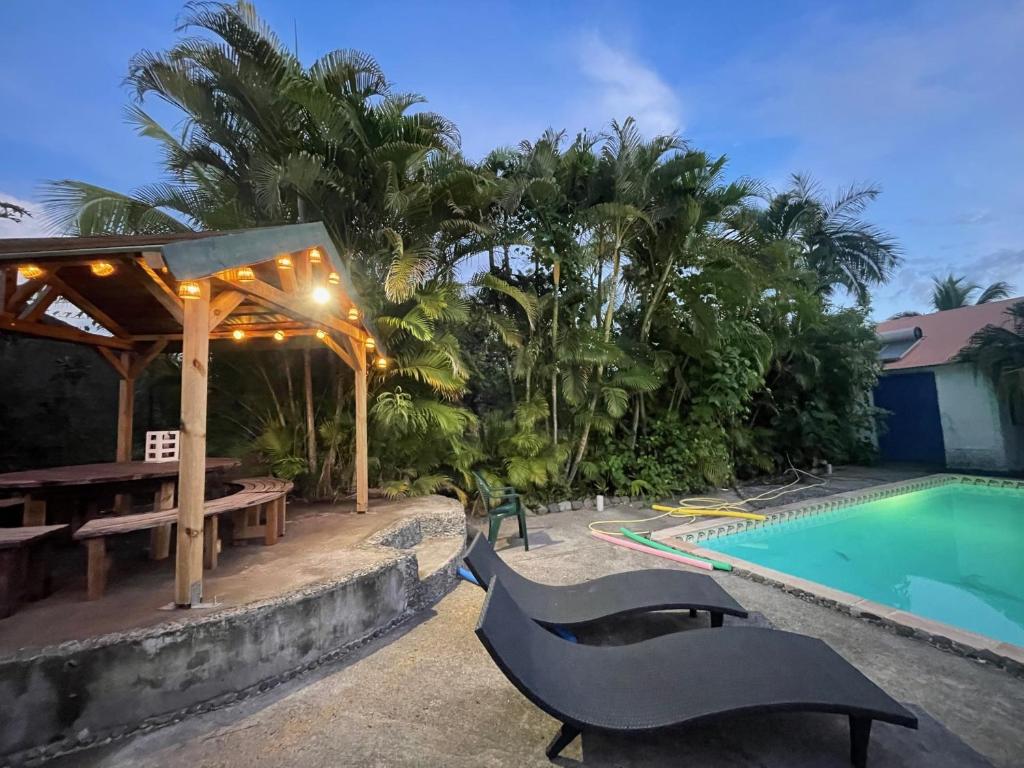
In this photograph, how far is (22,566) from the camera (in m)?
2.90

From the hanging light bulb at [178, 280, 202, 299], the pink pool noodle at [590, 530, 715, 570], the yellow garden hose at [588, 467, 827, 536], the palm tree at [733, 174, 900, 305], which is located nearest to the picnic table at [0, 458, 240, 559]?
the hanging light bulb at [178, 280, 202, 299]

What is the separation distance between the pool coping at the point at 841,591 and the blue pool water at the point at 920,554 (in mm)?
161

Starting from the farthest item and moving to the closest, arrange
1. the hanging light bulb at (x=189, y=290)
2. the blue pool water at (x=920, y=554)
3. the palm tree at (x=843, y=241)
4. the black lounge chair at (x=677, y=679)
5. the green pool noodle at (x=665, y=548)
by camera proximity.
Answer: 1. the palm tree at (x=843, y=241)
2. the green pool noodle at (x=665, y=548)
3. the blue pool water at (x=920, y=554)
4. the hanging light bulb at (x=189, y=290)
5. the black lounge chair at (x=677, y=679)

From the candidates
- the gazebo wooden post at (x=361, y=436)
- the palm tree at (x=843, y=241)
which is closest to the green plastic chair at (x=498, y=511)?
the gazebo wooden post at (x=361, y=436)

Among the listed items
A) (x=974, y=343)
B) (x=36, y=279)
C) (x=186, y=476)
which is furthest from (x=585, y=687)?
(x=974, y=343)

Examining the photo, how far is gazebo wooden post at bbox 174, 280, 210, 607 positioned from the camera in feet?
9.27

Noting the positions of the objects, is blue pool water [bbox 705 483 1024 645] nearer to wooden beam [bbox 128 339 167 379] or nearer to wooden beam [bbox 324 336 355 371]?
wooden beam [bbox 324 336 355 371]

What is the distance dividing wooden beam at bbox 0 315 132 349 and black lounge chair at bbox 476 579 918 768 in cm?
514

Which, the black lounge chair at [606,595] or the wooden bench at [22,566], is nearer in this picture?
the wooden bench at [22,566]

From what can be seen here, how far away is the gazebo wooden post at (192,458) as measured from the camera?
2.83 m

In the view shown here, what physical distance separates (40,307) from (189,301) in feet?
9.41

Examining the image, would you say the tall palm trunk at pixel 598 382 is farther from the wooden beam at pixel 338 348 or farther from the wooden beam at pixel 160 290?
the wooden beam at pixel 160 290

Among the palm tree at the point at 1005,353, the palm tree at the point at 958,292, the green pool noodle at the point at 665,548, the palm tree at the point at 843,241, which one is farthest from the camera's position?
the palm tree at the point at 958,292

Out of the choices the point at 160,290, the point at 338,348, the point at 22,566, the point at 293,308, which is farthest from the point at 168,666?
the point at 338,348
